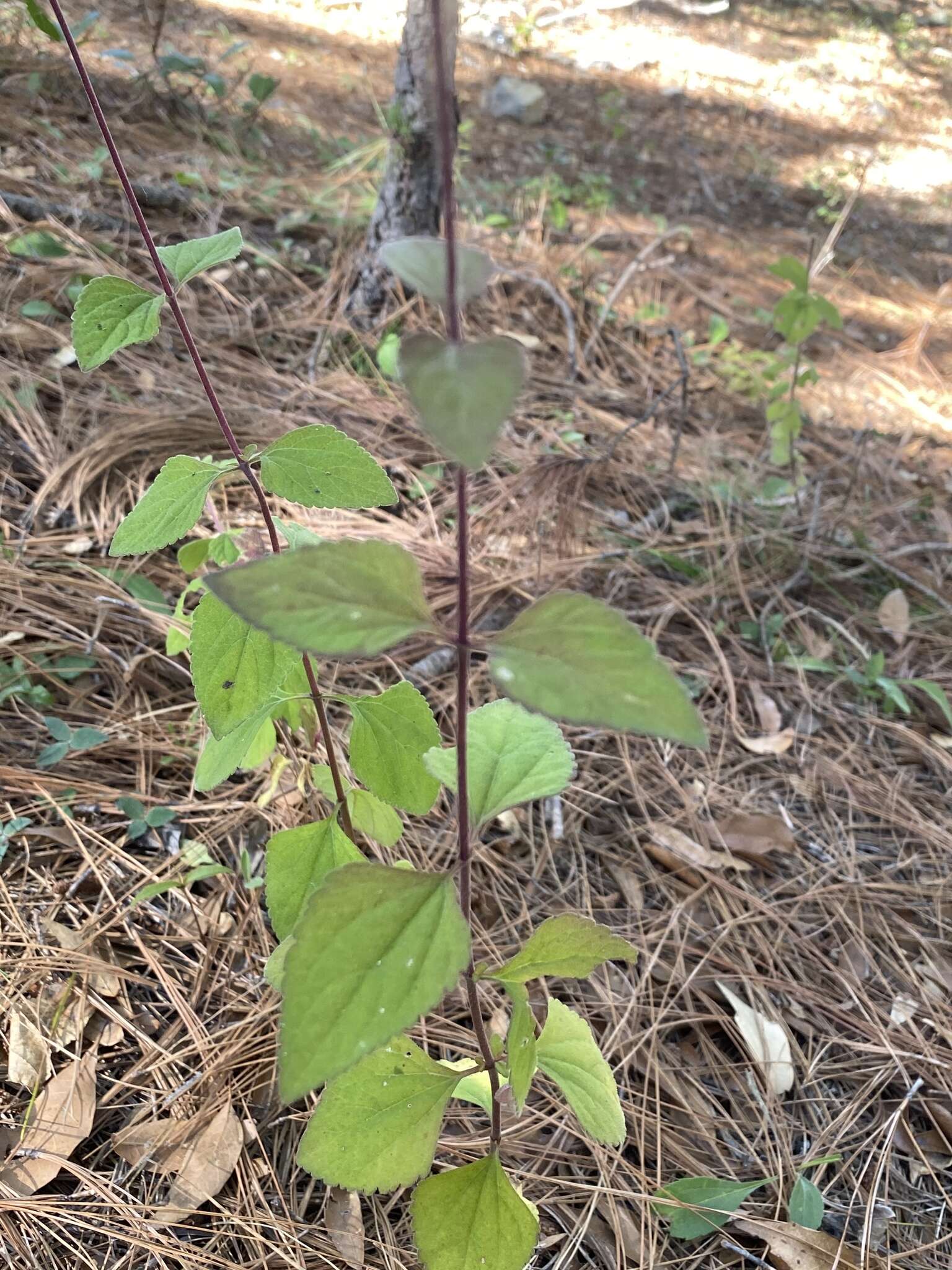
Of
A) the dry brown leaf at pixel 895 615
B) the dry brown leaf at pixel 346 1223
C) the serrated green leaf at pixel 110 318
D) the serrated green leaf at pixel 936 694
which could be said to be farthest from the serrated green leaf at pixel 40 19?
the dry brown leaf at pixel 895 615

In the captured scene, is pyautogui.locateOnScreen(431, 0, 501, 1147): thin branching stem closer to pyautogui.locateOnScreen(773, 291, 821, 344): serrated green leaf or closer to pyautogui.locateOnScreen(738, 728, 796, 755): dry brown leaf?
pyautogui.locateOnScreen(738, 728, 796, 755): dry brown leaf

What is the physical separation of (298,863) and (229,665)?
29 cm

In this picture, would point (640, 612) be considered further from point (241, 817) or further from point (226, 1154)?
point (226, 1154)

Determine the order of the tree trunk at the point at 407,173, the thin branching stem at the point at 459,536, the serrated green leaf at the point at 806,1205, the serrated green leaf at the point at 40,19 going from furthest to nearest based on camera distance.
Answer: the tree trunk at the point at 407,173
the serrated green leaf at the point at 806,1205
the serrated green leaf at the point at 40,19
the thin branching stem at the point at 459,536

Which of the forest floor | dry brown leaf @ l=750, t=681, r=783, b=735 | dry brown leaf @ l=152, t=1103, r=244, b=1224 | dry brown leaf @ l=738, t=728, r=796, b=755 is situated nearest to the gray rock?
the forest floor

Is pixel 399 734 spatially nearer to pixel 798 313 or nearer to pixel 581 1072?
pixel 581 1072

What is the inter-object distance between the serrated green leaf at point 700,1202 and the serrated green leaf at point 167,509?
1.16 m

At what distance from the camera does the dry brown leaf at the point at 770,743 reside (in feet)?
6.76

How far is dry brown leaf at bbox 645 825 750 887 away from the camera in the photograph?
1.75 meters

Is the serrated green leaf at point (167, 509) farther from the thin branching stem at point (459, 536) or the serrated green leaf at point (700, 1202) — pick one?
the serrated green leaf at point (700, 1202)

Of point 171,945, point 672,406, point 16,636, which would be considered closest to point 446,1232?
point 171,945

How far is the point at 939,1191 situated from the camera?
1.35 m

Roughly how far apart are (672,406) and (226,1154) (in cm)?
285

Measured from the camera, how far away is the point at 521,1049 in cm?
87
